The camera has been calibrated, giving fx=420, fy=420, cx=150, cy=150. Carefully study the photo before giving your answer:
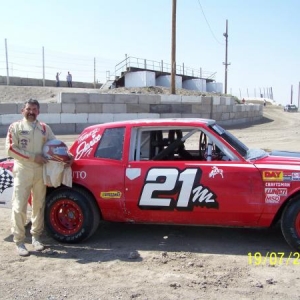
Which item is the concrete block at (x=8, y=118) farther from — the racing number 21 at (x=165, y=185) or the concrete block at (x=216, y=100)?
the racing number 21 at (x=165, y=185)

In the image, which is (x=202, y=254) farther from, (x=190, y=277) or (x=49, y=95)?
(x=49, y=95)

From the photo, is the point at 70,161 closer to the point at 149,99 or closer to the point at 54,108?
the point at 54,108

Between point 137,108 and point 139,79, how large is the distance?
1457cm

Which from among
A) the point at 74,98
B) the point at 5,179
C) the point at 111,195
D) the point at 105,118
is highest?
the point at 74,98

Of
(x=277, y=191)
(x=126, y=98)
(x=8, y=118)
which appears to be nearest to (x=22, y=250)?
(x=277, y=191)

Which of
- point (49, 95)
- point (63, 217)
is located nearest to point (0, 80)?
point (49, 95)

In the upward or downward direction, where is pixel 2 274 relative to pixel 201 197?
downward

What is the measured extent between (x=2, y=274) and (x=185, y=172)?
220cm

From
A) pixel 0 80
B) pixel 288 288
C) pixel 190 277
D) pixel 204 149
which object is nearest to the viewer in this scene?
pixel 288 288

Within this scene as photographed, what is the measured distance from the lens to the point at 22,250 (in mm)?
4785

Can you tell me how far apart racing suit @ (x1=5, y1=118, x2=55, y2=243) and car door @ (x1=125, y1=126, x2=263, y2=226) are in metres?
1.06

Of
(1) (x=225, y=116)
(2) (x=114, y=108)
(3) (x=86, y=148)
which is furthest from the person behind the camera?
(1) (x=225, y=116)

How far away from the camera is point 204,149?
18.1 feet

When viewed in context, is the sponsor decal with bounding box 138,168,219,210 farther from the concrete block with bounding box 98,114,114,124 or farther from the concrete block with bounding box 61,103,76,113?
the concrete block with bounding box 98,114,114,124
